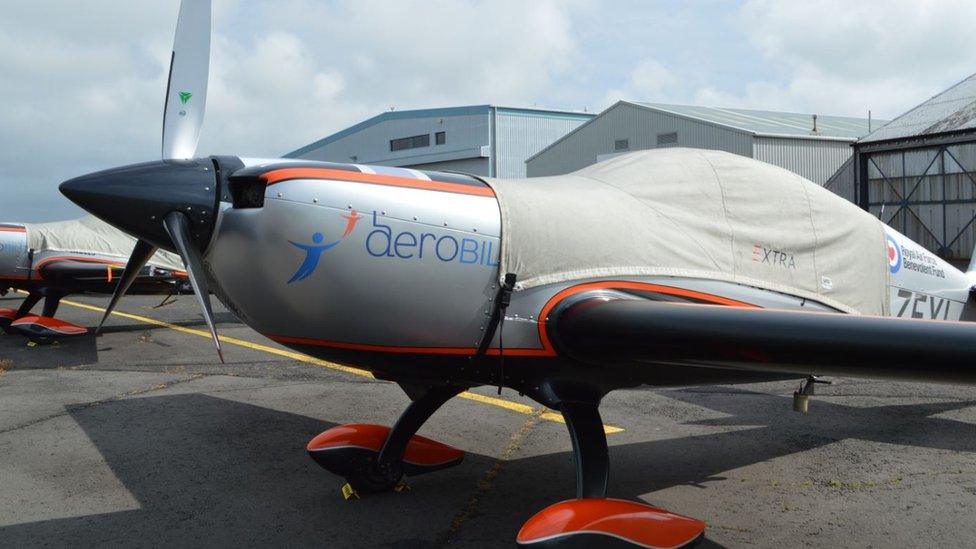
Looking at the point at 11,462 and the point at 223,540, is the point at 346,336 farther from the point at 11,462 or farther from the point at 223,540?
the point at 11,462

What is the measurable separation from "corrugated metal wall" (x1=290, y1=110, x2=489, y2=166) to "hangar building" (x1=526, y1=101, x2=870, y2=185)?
504 cm

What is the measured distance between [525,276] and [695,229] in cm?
121

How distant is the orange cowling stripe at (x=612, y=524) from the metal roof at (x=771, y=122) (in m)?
23.4

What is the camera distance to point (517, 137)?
128 feet

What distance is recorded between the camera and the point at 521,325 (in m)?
4.39

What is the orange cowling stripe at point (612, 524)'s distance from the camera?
4.01 m

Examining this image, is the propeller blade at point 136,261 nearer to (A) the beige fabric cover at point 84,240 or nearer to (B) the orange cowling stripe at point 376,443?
(B) the orange cowling stripe at point 376,443

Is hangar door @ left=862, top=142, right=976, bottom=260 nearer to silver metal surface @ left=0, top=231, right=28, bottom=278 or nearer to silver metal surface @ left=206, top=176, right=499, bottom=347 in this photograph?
silver metal surface @ left=0, top=231, right=28, bottom=278

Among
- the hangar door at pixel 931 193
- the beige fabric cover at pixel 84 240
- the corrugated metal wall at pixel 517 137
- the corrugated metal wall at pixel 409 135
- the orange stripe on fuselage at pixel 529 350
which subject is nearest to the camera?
the orange stripe on fuselage at pixel 529 350

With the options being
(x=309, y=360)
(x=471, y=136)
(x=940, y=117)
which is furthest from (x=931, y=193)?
(x=471, y=136)

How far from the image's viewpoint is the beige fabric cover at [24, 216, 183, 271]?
1413 centimetres

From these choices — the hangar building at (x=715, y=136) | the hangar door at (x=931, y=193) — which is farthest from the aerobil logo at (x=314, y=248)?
the hangar building at (x=715, y=136)

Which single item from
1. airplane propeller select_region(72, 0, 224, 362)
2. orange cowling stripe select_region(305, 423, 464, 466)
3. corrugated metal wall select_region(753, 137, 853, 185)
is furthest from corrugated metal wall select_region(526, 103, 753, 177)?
airplane propeller select_region(72, 0, 224, 362)

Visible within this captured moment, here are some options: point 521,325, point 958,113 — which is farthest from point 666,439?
point 958,113
